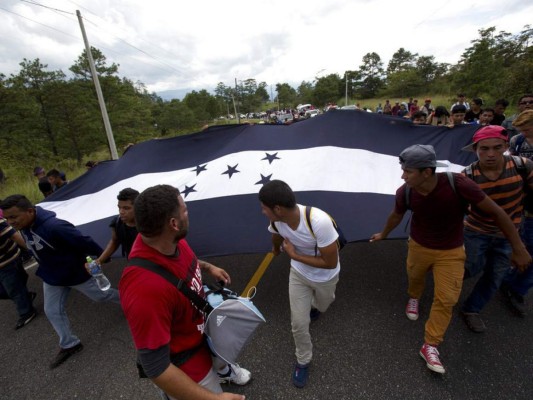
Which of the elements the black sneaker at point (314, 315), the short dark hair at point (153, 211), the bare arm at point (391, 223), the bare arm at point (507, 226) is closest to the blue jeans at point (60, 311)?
the short dark hair at point (153, 211)

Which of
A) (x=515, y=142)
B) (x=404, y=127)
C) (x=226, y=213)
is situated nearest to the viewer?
(x=515, y=142)

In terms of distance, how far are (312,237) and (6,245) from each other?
3.78m

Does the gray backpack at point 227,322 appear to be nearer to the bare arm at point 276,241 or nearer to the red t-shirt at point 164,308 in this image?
the red t-shirt at point 164,308

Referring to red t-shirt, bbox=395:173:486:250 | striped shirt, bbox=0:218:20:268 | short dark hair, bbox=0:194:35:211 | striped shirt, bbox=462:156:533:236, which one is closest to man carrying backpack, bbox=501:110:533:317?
striped shirt, bbox=462:156:533:236

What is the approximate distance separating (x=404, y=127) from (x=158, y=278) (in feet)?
14.6

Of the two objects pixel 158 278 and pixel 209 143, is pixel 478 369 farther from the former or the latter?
pixel 209 143

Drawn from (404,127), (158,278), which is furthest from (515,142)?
(158,278)

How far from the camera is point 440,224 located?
7.55ft

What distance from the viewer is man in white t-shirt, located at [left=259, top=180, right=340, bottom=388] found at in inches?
78.0

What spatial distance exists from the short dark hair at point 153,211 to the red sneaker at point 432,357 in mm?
2453

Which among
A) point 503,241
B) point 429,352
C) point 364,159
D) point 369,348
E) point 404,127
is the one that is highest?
point 404,127

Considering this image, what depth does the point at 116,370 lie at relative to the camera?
2.62 m

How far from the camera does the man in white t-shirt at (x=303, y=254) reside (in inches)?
78.0

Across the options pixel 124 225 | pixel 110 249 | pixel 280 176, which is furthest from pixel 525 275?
pixel 110 249
